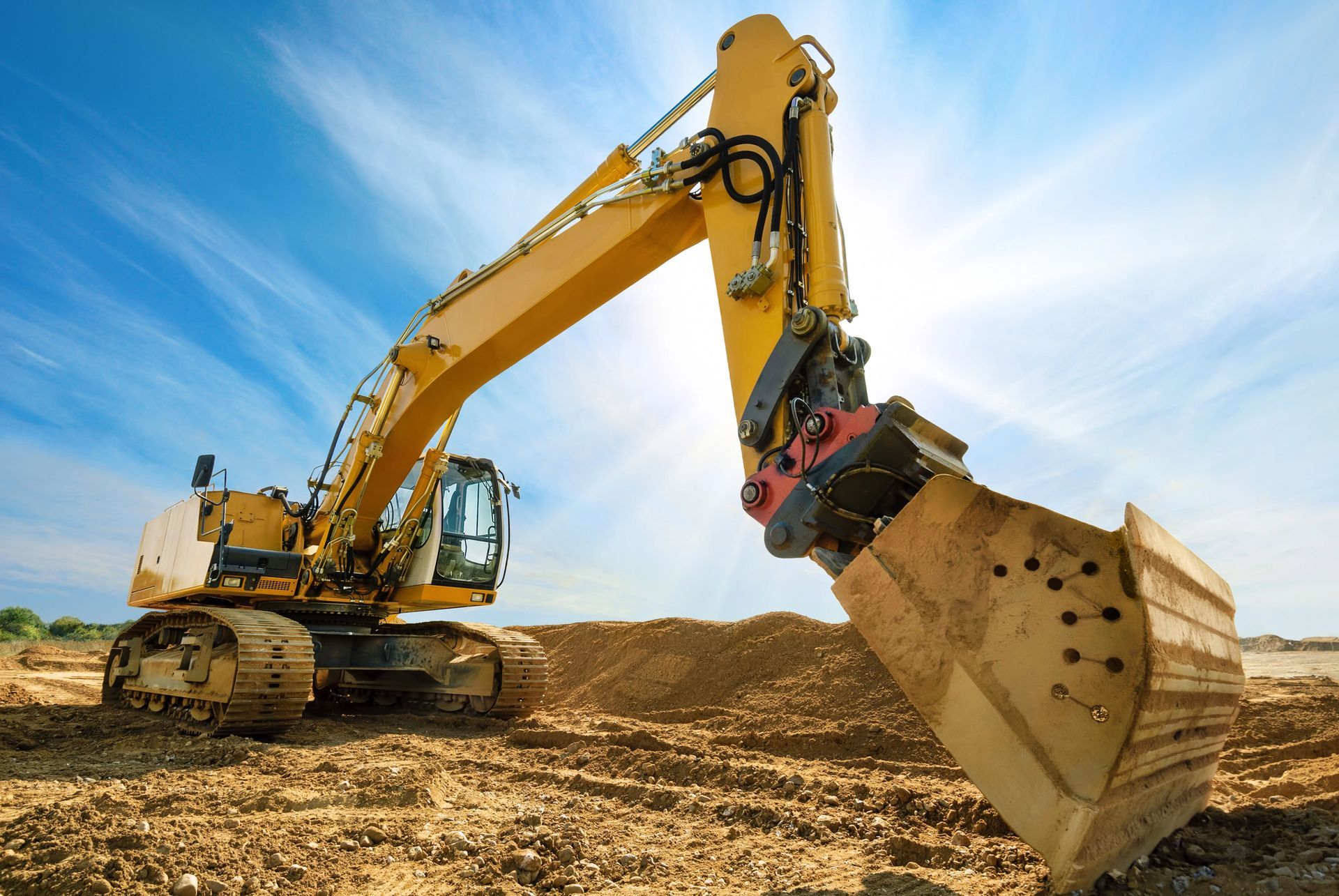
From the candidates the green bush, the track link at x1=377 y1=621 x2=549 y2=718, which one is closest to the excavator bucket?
the track link at x1=377 y1=621 x2=549 y2=718

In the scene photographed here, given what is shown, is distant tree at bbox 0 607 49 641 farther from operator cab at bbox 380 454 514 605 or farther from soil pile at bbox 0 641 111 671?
operator cab at bbox 380 454 514 605

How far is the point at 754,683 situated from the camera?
8.07 m

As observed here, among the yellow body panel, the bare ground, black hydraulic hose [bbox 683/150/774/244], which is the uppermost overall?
black hydraulic hose [bbox 683/150/774/244]

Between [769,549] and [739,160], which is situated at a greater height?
[739,160]

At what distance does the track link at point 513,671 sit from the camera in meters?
8.02

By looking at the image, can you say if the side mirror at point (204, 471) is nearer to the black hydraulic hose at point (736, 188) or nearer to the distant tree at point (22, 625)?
the black hydraulic hose at point (736, 188)

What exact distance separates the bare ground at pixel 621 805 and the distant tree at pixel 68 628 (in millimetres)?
22648

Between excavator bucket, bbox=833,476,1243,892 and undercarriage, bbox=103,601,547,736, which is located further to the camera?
undercarriage, bbox=103,601,547,736

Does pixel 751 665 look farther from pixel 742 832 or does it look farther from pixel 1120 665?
pixel 1120 665

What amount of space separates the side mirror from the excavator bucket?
7183 mm

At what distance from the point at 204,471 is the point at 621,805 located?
5967 mm

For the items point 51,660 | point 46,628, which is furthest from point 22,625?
point 51,660

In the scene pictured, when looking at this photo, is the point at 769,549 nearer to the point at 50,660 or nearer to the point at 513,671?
the point at 513,671

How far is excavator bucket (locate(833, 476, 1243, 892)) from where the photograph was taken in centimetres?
233
